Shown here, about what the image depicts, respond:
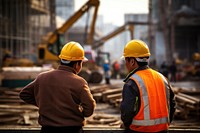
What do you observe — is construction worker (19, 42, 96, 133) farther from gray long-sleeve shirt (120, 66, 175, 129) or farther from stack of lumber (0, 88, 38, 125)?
stack of lumber (0, 88, 38, 125)

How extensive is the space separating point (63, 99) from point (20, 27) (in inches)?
1453

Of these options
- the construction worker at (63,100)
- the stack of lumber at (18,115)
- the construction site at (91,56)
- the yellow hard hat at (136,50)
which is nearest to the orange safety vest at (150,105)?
the yellow hard hat at (136,50)

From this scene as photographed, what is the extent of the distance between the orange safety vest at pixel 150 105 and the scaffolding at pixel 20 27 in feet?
100

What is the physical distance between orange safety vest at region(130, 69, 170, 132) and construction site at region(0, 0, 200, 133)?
107cm

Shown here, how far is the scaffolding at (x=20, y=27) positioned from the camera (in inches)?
1374

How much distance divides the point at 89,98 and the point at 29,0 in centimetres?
3917

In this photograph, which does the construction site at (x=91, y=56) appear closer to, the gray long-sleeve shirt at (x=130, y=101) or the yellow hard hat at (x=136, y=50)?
the gray long-sleeve shirt at (x=130, y=101)

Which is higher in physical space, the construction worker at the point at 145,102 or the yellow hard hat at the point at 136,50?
the yellow hard hat at the point at 136,50

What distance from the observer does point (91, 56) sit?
2628cm

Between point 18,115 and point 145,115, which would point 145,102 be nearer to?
point 145,115

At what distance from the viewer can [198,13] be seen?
44.1 meters

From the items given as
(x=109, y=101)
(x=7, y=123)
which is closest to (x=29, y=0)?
(x=109, y=101)

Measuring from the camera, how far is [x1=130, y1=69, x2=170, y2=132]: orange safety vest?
3244 millimetres

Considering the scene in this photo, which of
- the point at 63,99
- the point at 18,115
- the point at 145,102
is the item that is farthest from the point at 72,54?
the point at 18,115
